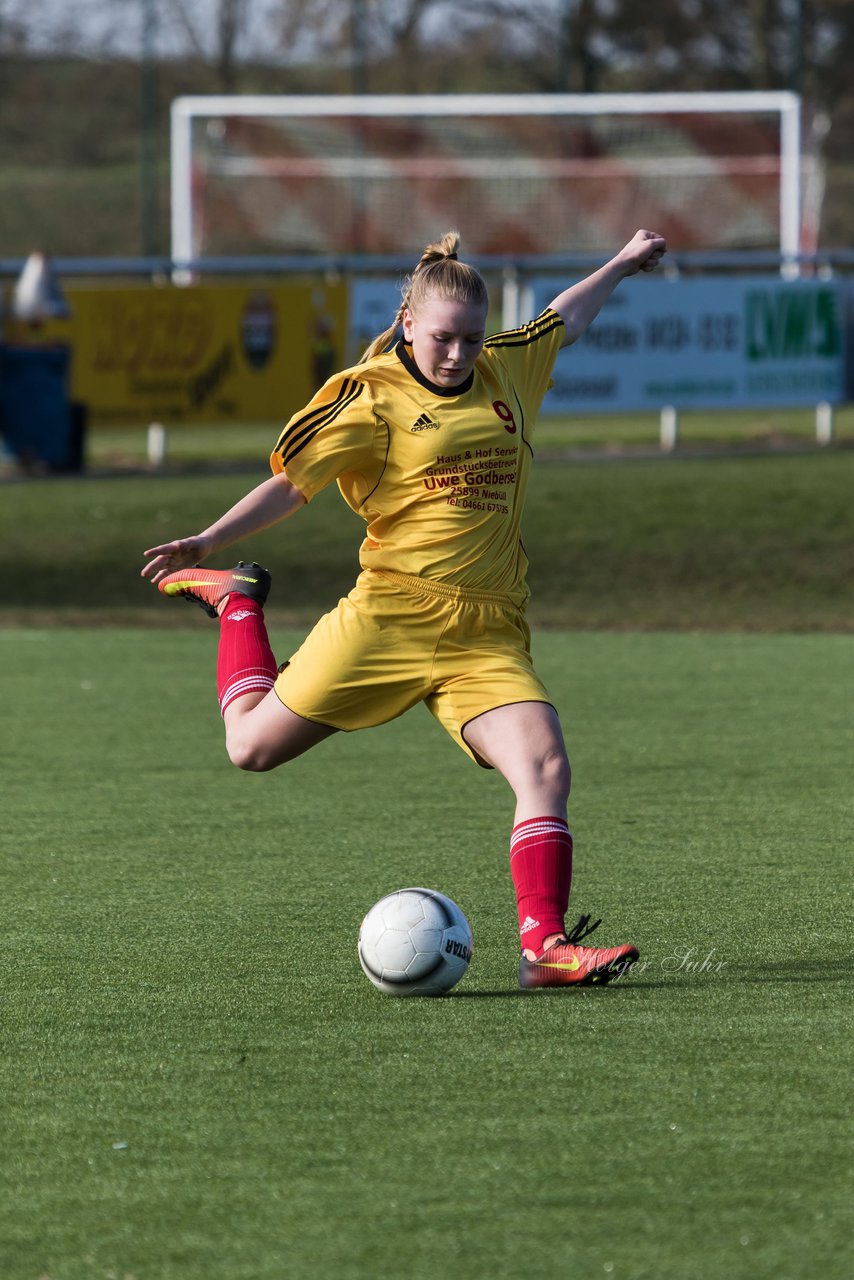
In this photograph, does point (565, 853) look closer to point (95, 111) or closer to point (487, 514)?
point (487, 514)

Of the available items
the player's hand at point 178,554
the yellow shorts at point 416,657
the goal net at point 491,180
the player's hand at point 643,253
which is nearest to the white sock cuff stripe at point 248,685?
the yellow shorts at point 416,657

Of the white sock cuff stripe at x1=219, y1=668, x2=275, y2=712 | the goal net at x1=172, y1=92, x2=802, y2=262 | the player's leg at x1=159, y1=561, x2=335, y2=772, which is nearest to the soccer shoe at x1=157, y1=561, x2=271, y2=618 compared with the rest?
the player's leg at x1=159, y1=561, x2=335, y2=772

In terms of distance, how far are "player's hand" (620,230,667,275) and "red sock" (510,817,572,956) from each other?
64.8 inches

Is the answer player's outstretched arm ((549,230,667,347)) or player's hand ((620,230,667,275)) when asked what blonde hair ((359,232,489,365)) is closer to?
player's outstretched arm ((549,230,667,347))

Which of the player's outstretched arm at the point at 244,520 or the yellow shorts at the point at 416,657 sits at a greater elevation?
the player's outstretched arm at the point at 244,520

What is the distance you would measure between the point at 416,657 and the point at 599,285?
4.14 ft

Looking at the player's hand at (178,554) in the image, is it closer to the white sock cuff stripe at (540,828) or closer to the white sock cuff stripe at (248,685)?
the white sock cuff stripe at (248,685)

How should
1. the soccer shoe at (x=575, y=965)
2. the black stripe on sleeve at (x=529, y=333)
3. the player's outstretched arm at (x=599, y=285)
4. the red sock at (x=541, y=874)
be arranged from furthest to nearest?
1. the player's outstretched arm at (x=599, y=285)
2. the black stripe on sleeve at (x=529, y=333)
3. the red sock at (x=541, y=874)
4. the soccer shoe at (x=575, y=965)

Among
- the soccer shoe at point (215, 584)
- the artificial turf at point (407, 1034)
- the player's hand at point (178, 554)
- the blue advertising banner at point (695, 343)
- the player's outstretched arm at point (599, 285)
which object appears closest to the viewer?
the artificial turf at point (407, 1034)

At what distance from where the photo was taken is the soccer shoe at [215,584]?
5582 mm

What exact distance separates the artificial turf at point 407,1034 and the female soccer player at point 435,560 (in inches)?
20.5

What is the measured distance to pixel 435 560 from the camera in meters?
4.93

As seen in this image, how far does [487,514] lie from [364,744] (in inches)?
162

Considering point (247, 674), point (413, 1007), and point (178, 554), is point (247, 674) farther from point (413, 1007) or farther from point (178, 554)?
point (413, 1007)
